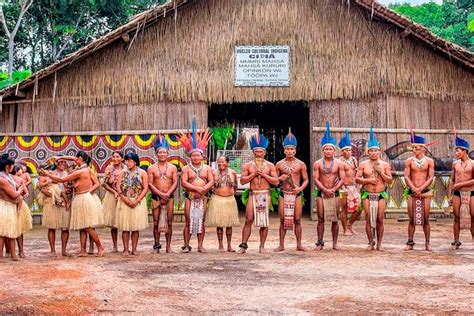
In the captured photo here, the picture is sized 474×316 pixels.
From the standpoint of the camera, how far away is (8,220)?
6977 mm

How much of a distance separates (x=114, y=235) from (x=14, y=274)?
78.7 inches

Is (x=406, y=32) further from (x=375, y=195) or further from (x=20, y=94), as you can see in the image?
(x=20, y=94)

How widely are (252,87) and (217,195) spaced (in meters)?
4.71

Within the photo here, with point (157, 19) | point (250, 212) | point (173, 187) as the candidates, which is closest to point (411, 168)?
point (250, 212)

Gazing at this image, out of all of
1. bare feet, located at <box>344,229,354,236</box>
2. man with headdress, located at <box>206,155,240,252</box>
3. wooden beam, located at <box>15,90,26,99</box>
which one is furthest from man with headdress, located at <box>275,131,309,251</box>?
wooden beam, located at <box>15,90,26,99</box>

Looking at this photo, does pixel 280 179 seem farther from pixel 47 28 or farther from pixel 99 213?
pixel 47 28

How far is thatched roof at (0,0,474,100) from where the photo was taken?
11.2 m

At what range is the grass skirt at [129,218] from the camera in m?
7.39

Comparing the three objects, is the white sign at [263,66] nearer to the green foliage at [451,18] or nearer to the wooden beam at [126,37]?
the wooden beam at [126,37]

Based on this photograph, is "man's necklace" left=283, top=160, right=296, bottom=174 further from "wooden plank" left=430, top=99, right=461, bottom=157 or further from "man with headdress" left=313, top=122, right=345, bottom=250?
"wooden plank" left=430, top=99, right=461, bottom=157

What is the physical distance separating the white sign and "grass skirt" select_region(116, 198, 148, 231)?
526 cm

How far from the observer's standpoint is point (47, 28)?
2241 cm

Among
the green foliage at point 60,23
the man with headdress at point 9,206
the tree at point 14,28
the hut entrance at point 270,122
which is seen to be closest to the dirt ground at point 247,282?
the man with headdress at point 9,206

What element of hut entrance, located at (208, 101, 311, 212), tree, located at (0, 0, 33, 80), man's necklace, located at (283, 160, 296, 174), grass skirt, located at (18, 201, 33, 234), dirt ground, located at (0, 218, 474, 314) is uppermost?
tree, located at (0, 0, 33, 80)
